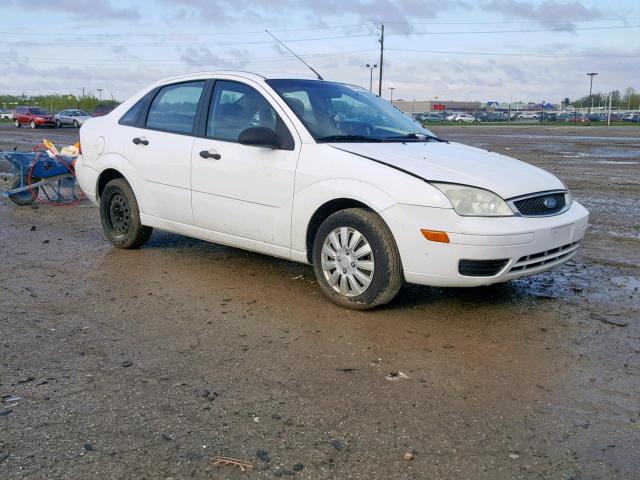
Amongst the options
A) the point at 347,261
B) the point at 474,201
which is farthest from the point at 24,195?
the point at 474,201

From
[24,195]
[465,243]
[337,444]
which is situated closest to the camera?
[337,444]

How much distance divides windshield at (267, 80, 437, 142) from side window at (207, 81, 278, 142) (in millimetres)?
185

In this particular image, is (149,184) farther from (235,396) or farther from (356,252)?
(235,396)

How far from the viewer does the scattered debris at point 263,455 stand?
9.60ft

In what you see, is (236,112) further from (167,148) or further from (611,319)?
(611,319)

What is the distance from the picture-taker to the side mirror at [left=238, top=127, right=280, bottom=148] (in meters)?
5.21

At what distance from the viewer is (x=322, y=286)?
5.11 m

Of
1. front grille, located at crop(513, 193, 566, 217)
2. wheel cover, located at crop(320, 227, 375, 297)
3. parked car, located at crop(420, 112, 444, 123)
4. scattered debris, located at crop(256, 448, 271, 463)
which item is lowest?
scattered debris, located at crop(256, 448, 271, 463)

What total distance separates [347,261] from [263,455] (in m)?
2.16

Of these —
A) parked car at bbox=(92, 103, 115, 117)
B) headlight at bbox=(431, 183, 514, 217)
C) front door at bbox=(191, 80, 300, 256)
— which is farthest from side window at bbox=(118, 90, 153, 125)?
headlight at bbox=(431, 183, 514, 217)

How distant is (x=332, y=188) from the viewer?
193 inches

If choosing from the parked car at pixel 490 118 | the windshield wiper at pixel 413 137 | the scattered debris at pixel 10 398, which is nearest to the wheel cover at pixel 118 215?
the windshield wiper at pixel 413 137

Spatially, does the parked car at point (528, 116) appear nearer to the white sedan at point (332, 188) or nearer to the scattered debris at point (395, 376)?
the white sedan at point (332, 188)

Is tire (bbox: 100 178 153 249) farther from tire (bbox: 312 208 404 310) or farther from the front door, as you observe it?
tire (bbox: 312 208 404 310)
